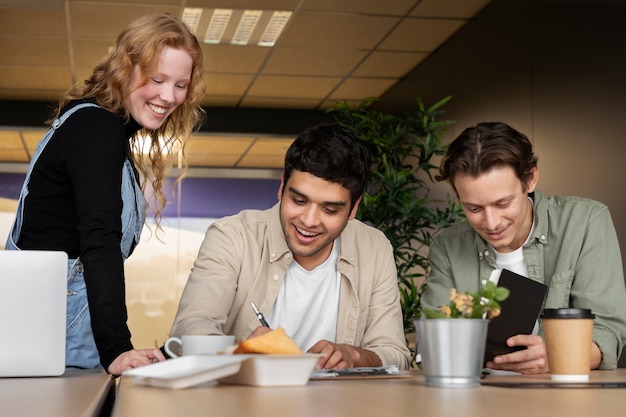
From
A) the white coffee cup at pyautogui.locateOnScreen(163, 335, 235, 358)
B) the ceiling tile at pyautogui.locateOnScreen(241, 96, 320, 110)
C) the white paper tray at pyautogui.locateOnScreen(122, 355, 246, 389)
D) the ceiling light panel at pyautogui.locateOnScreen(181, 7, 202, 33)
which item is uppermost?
the ceiling tile at pyautogui.locateOnScreen(241, 96, 320, 110)

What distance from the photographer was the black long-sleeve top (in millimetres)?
1870

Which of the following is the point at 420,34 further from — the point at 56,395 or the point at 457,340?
the point at 56,395

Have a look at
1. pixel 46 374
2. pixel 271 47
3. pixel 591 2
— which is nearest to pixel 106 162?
pixel 46 374

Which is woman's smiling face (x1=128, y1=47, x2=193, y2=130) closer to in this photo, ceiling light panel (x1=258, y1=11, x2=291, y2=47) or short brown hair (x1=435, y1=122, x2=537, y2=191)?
short brown hair (x1=435, y1=122, x2=537, y2=191)

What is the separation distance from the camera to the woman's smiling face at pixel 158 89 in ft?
7.18

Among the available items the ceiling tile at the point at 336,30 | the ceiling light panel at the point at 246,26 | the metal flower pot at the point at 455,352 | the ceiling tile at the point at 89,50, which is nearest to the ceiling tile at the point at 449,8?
the ceiling tile at the point at 336,30

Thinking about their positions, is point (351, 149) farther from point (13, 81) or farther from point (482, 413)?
point (13, 81)

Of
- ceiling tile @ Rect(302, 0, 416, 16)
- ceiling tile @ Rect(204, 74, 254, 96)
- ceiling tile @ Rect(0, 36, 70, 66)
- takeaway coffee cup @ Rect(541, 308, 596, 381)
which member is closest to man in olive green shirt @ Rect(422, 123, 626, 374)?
takeaway coffee cup @ Rect(541, 308, 596, 381)

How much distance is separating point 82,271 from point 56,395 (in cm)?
71

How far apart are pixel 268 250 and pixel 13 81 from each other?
4949 mm

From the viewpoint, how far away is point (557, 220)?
2525 mm

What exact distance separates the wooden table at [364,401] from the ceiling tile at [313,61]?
4957 mm

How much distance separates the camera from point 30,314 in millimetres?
1627

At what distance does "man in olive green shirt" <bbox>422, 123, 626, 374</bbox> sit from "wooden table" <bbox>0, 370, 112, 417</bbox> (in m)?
1.20
